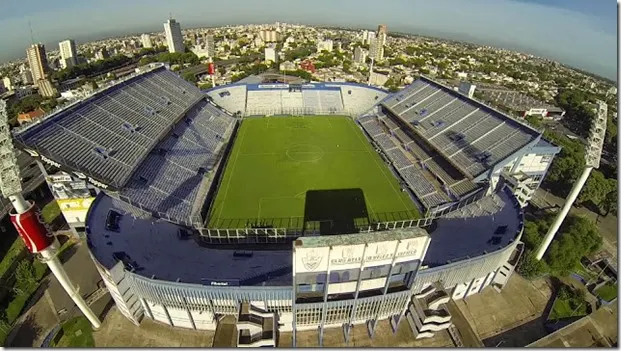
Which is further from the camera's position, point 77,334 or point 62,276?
point 77,334

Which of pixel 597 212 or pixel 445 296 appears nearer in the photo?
pixel 445 296

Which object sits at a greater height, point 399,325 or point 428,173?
point 428,173

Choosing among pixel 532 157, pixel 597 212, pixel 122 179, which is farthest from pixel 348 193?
pixel 597 212

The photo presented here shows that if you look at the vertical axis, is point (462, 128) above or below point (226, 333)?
above

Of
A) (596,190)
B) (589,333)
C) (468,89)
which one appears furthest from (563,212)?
(468,89)

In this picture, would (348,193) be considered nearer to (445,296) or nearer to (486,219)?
(486,219)

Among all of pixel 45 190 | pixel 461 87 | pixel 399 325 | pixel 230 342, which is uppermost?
pixel 461 87

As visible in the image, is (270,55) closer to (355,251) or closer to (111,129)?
(111,129)
